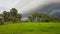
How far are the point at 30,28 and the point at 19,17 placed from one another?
21.2 inches

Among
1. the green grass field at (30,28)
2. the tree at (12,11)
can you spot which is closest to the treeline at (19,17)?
the tree at (12,11)

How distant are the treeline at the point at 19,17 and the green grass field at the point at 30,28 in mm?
171

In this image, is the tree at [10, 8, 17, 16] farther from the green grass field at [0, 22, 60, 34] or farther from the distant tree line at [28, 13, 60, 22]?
the distant tree line at [28, 13, 60, 22]

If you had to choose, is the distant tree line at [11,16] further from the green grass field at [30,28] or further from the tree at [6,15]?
the green grass field at [30,28]

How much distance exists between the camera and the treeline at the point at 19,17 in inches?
183

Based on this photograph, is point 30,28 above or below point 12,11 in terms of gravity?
below

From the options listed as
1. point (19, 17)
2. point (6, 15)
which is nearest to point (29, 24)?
point (19, 17)

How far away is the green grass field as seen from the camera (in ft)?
14.6

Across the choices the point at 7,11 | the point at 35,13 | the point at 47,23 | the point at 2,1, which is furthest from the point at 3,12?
the point at 47,23

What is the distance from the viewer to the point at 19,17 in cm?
474

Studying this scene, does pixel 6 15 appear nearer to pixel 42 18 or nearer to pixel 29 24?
pixel 29 24

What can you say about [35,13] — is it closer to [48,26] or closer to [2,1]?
[48,26]

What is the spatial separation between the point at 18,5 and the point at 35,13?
0.66 m

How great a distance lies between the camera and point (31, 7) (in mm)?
A: 4836
